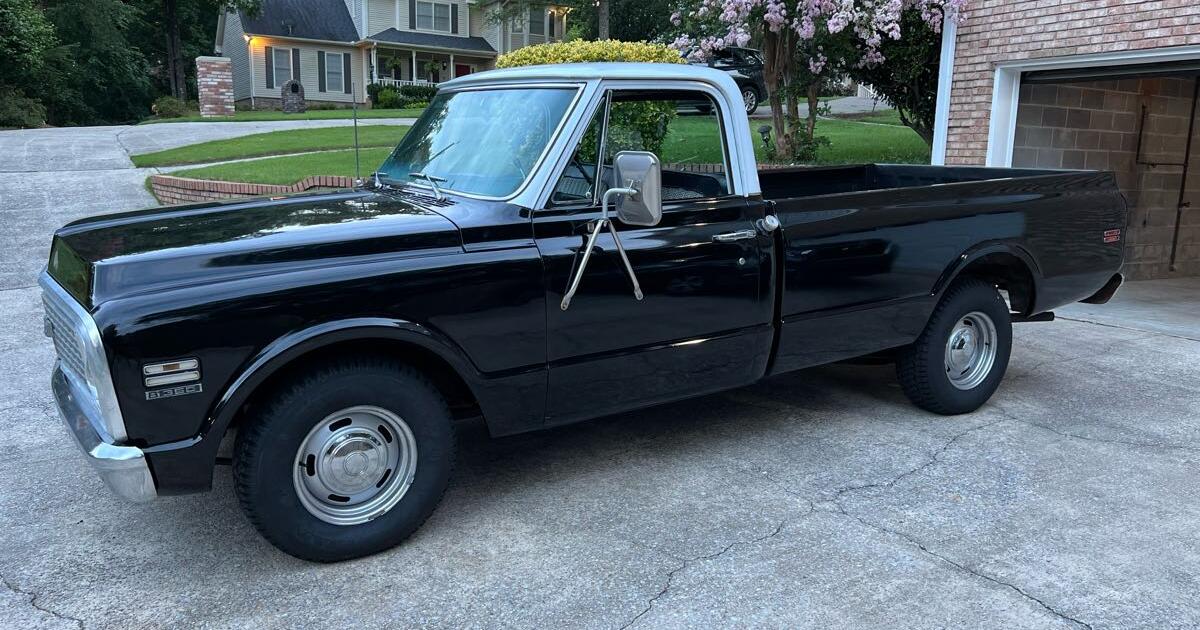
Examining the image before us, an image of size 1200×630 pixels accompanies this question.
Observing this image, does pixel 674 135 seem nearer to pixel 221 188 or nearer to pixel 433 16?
pixel 221 188

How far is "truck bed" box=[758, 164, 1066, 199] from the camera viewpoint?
618 centimetres

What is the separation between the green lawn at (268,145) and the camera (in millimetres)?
14953

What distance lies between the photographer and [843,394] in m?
5.79

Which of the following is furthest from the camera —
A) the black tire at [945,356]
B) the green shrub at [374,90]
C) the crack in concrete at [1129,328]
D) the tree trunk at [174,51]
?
the tree trunk at [174,51]

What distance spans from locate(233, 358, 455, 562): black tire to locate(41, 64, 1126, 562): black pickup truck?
0.01 meters

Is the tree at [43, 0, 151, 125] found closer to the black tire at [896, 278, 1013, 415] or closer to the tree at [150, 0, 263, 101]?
the tree at [150, 0, 263, 101]

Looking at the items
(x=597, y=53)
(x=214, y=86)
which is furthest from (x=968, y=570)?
(x=214, y=86)

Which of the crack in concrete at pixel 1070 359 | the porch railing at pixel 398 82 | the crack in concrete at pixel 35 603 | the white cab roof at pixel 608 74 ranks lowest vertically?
the crack in concrete at pixel 35 603

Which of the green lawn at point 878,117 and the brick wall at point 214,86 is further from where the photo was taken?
the brick wall at point 214,86

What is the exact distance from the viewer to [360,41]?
36.2 m

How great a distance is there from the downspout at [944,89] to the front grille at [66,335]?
8631 millimetres

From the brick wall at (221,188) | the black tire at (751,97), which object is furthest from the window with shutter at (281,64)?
the black tire at (751,97)

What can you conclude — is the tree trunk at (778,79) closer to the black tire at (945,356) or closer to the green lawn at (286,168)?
the green lawn at (286,168)

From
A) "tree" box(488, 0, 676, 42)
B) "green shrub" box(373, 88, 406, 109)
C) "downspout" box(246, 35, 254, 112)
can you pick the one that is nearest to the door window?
"tree" box(488, 0, 676, 42)
